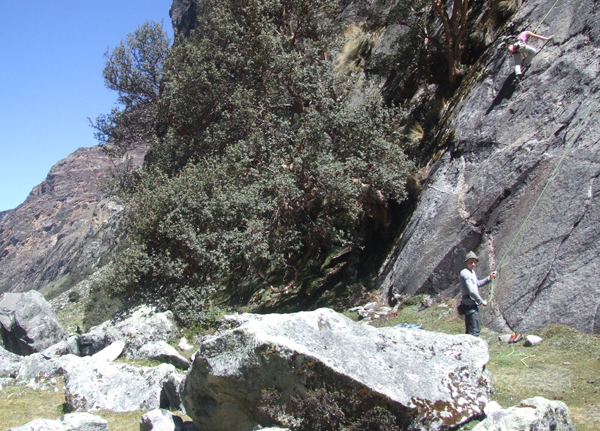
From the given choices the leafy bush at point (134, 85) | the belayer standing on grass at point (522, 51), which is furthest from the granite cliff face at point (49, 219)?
the belayer standing on grass at point (522, 51)

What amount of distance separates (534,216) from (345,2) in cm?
2470

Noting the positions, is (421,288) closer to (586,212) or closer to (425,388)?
(586,212)

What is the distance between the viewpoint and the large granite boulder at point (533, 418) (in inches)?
165

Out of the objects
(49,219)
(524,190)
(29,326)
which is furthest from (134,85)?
(49,219)

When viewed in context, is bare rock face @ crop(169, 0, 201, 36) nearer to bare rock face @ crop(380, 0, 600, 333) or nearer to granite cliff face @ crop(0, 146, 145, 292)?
bare rock face @ crop(380, 0, 600, 333)

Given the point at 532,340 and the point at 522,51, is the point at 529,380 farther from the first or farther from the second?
the point at 522,51

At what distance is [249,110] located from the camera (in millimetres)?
20047

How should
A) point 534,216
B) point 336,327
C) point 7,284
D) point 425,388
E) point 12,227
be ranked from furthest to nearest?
point 12,227
point 7,284
point 534,216
point 336,327
point 425,388

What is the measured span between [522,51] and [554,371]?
9186 millimetres

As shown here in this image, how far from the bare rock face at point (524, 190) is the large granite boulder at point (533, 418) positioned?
3.63m

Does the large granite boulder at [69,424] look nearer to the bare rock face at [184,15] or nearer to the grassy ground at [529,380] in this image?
the grassy ground at [529,380]

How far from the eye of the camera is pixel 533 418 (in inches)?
165

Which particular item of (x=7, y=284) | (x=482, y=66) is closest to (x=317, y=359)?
(x=482, y=66)

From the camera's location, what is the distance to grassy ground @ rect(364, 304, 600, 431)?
5.39m
